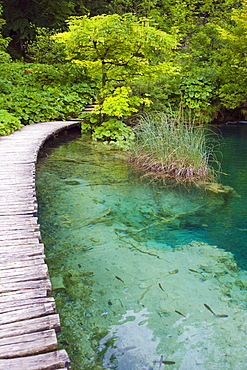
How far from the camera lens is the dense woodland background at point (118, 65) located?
7.09 m

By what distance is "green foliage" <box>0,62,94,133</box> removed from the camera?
8969 millimetres

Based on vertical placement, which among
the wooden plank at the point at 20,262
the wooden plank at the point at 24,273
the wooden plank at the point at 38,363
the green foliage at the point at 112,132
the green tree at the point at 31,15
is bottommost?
the wooden plank at the point at 38,363

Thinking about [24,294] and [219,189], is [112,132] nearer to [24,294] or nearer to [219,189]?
[219,189]

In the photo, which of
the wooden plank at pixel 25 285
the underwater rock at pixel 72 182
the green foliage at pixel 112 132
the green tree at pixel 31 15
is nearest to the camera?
the wooden plank at pixel 25 285

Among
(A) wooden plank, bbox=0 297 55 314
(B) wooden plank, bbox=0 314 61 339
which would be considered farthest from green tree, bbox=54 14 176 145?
(B) wooden plank, bbox=0 314 61 339

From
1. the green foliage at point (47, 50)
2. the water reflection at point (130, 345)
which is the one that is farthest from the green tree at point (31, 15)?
the water reflection at point (130, 345)

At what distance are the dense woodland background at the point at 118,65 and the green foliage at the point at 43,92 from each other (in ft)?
0.10

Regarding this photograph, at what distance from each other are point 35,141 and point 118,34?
2.76 metres

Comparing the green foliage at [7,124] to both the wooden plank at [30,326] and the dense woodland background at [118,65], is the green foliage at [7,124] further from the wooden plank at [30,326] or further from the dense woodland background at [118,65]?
the wooden plank at [30,326]

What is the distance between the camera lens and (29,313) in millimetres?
1582

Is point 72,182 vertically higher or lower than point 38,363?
lower

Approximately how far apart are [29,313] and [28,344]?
0.22m

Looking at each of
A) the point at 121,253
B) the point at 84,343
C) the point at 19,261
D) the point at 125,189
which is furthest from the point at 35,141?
the point at 84,343

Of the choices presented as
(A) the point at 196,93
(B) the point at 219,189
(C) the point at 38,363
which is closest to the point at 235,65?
(A) the point at 196,93
